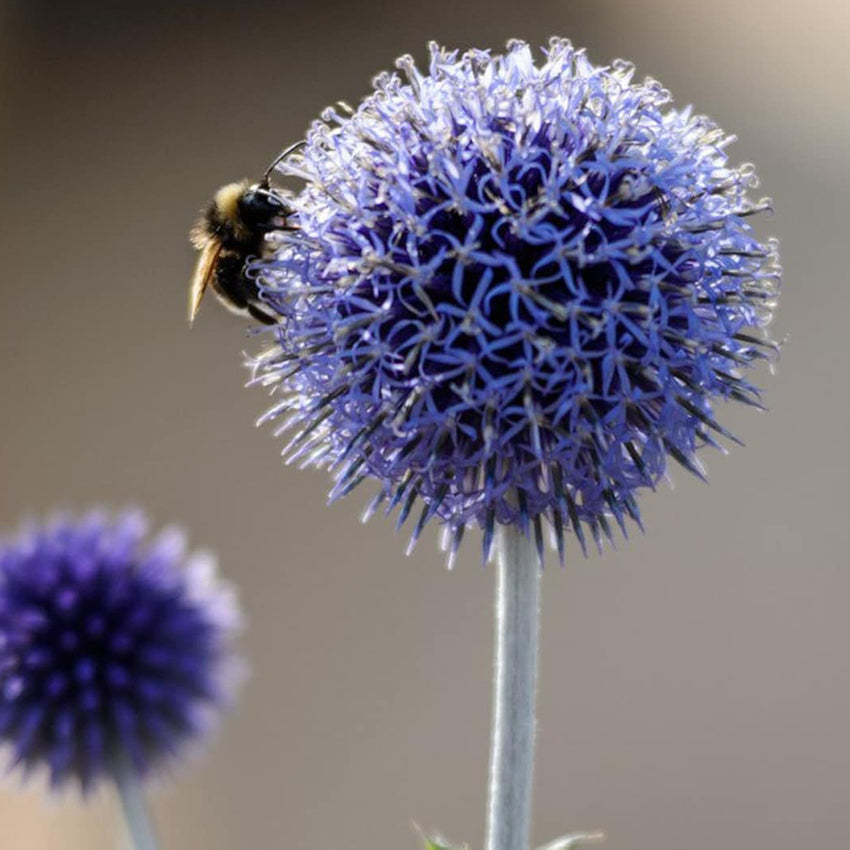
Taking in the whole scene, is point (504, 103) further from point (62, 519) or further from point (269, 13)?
point (269, 13)

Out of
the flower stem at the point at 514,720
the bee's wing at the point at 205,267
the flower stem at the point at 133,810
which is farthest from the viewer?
the bee's wing at the point at 205,267

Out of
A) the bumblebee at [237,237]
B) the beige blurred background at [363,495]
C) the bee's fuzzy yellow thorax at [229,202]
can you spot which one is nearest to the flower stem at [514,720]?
the bumblebee at [237,237]

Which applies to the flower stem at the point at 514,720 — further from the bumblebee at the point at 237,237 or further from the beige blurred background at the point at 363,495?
the beige blurred background at the point at 363,495

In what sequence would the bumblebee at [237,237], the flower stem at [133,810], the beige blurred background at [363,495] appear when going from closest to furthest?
the flower stem at [133,810]
the bumblebee at [237,237]
the beige blurred background at [363,495]

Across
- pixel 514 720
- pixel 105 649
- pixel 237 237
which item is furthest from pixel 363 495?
pixel 514 720

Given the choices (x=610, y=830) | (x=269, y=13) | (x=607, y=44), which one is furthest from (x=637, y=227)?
(x=269, y=13)

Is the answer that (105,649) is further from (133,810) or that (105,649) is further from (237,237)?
(237,237)

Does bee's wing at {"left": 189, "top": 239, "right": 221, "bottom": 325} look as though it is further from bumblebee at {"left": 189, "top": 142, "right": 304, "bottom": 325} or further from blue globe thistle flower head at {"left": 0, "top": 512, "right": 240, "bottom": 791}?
blue globe thistle flower head at {"left": 0, "top": 512, "right": 240, "bottom": 791}

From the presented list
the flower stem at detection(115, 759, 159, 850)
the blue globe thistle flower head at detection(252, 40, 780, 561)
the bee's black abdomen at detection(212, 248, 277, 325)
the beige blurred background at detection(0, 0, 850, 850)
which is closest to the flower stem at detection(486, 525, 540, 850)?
the blue globe thistle flower head at detection(252, 40, 780, 561)
